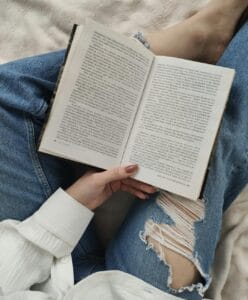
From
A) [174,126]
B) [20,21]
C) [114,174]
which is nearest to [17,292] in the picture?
[114,174]

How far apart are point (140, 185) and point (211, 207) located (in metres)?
0.12

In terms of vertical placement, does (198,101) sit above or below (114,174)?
above

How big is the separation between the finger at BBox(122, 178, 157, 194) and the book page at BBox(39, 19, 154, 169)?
4 centimetres

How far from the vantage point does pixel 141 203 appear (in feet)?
2.60

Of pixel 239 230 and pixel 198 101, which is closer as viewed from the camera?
pixel 198 101

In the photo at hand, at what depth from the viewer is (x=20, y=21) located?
90 cm

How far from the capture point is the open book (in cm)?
70

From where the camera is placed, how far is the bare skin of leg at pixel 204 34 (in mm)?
828

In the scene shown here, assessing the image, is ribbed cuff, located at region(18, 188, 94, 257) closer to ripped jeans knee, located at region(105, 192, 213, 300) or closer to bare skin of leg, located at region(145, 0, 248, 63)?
ripped jeans knee, located at region(105, 192, 213, 300)

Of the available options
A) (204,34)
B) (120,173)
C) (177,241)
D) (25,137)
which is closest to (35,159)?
(25,137)

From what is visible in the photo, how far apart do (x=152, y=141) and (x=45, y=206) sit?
0.20 m

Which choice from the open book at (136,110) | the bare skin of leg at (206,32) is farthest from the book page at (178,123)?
the bare skin of leg at (206,32)

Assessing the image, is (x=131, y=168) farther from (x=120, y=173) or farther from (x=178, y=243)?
(x=178, y=243)

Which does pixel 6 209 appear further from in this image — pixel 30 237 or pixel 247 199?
pixel 247 199
